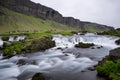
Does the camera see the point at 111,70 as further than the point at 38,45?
No

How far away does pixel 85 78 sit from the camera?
24094mm

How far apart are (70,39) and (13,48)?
3231cm

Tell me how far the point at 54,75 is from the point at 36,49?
2645cm

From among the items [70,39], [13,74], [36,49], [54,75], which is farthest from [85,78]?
[70,39]

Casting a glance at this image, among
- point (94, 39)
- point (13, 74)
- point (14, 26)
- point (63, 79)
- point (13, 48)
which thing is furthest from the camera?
point (14, 26)

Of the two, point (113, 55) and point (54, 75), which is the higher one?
point (113, 55)

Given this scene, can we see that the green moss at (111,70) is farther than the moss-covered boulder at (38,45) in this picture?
No

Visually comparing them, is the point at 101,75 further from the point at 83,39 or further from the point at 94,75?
the point at 83,39

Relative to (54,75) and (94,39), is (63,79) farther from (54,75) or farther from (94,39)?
(94,39)

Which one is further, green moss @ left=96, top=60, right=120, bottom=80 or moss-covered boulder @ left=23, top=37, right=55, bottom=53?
moss-covered boulder @ left=23, top=37, right=55, bottom=53

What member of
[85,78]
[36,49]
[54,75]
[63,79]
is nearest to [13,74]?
[54,75]

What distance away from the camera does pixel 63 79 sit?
24.0 metres

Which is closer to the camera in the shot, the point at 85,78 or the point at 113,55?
the point at 85,78

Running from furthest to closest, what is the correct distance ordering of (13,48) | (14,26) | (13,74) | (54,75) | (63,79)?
(14,26), (13,48), (13,74), (54,75), (63,79)
